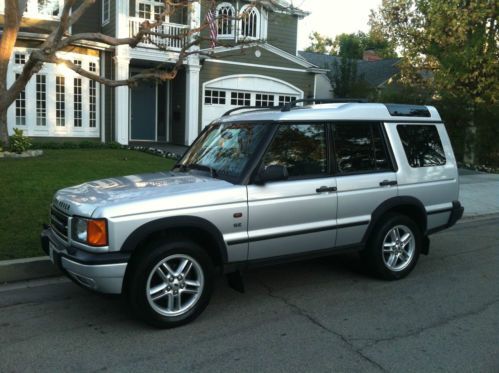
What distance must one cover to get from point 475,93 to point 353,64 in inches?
335

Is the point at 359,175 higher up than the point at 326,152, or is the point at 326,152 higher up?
the point at 326,152

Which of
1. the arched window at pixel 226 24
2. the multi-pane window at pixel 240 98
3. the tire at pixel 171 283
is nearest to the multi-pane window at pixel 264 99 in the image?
the multi-pane window at pixel 240 98

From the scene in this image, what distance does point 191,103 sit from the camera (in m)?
19.8

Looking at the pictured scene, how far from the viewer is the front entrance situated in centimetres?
2116

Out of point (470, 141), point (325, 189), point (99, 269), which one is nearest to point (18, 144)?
point (99, 269)

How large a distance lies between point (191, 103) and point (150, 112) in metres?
2.73

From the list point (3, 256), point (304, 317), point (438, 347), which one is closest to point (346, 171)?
point (304, 317)

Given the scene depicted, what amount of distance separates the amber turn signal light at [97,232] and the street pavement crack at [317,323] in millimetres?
1931

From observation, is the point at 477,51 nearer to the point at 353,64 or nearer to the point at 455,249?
the point at 353,64

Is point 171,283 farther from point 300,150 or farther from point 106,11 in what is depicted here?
point 106,11

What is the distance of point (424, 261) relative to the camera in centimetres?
668

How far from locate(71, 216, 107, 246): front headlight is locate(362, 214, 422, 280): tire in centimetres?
295

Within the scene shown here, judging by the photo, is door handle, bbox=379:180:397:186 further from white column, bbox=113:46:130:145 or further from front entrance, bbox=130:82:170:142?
front entrance, bbox=130:82:170:142

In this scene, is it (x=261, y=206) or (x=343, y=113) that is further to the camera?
(x=343, y=113)
